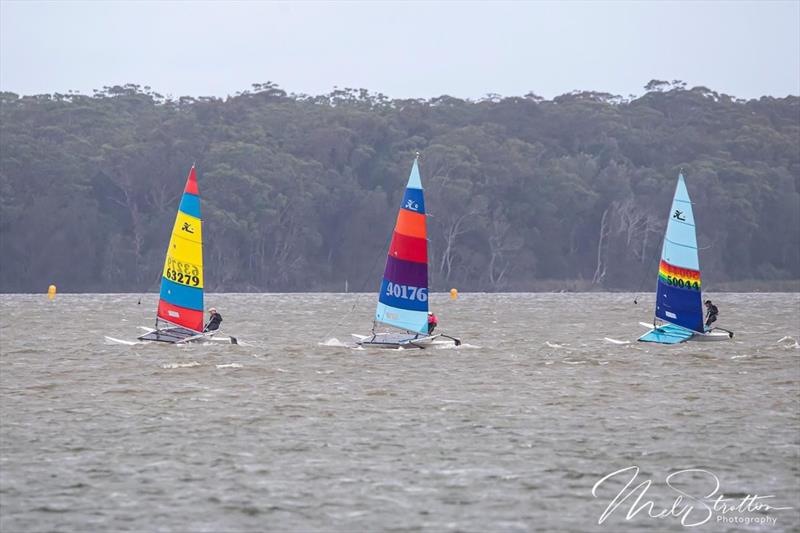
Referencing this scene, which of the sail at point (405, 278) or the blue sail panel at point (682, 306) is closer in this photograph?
the sail at point (405, 278)

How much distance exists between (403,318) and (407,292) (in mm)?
801

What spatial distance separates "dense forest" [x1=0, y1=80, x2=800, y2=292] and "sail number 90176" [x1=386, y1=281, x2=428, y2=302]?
81.5 m

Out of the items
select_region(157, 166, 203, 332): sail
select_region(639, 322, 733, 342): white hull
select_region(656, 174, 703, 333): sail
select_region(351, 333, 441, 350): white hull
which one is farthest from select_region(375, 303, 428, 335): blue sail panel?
select_region(656, 174, 703, 333): sail

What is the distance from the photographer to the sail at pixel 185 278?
39.4 m

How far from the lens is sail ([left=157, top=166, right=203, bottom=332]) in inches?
1551

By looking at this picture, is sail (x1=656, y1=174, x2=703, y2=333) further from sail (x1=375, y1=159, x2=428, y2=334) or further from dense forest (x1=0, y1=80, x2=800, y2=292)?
dense forest (x1=0, y1=80, x2=800, y2=292)

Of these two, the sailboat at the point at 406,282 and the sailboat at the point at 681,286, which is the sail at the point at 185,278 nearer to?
the sailboat at the point at 406,282

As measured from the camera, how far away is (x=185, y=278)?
130 ft

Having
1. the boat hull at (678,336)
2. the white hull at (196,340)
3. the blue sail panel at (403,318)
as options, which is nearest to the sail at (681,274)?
the boat hull at (678,336)

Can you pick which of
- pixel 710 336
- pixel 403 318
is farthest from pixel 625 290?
pixel 403 318

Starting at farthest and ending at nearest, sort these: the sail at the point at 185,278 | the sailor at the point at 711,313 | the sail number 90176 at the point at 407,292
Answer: the sailor at the point at 711,313
the sail at the point at 185,278
the sail number 90176 at the point at 407,292

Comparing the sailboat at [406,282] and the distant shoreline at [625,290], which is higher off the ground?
the sailboat at [406,282]

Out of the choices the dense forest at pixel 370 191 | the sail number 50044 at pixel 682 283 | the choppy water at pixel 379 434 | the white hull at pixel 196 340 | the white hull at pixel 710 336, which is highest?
the dense forest at pixel 370 191

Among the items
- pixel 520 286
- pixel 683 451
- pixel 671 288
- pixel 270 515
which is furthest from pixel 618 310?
pixel 270 515
